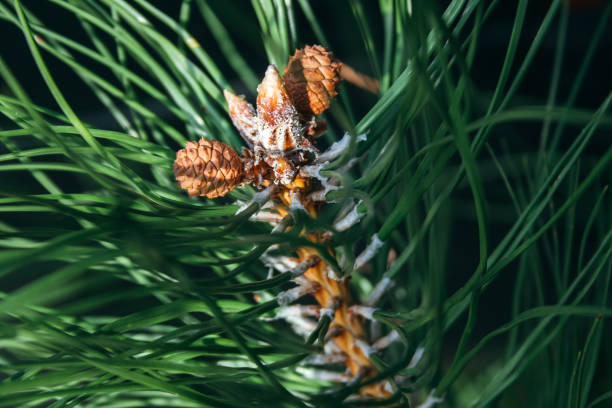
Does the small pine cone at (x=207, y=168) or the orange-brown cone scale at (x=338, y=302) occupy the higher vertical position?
the small pine cone at (x=207, y=168)

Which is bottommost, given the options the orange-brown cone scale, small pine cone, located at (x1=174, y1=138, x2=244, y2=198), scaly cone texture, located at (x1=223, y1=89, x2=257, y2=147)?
the orange-brown cone scale

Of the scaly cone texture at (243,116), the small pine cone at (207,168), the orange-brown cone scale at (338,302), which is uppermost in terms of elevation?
the scaly cone texture at (243,116)

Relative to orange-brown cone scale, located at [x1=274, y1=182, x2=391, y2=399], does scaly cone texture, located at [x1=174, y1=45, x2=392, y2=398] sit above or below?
above

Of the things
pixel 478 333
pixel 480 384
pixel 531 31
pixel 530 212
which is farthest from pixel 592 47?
pixel 531 31

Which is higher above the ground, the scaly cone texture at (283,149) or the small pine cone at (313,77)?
the small pine cone at (313,77)

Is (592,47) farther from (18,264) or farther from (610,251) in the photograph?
(18,264)

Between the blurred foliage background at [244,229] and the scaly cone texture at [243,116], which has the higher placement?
the scaly cone texture at [243,116]
